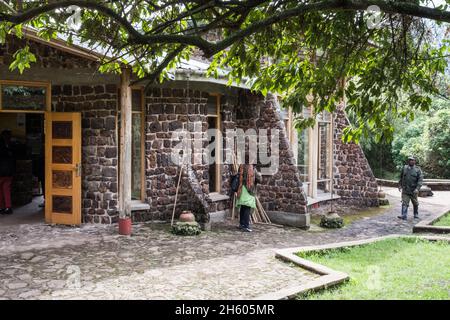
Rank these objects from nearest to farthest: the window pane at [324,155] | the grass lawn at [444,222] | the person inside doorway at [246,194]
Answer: the person inside doorway at [246,194], the grass lawn at [444,222], the window pane at [324,155]

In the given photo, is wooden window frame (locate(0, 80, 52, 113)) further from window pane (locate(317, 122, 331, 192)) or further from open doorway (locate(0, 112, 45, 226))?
window pane (locate(317, 122, 331, 192))

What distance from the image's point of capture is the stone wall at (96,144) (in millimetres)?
10352

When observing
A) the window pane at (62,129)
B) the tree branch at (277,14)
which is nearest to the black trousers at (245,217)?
the window pane at (62,129)

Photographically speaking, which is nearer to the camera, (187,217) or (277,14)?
(277,14)

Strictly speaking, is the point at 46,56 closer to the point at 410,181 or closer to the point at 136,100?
the point at 136,100

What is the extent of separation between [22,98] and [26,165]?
12.8ft

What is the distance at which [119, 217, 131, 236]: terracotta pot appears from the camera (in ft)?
31.1

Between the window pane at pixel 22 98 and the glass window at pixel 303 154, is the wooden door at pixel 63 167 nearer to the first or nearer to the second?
the window pane at pixel 22 98

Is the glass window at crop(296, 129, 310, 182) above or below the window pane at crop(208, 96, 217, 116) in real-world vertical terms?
below

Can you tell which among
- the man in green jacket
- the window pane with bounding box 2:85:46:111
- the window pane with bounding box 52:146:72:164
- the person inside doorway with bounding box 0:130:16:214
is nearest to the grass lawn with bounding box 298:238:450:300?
the man in green jacket

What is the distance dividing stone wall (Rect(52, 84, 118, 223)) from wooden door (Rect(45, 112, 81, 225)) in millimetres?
305

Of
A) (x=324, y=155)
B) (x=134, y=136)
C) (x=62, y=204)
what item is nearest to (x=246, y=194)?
(x=134, y=136)

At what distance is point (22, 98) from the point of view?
32.8 ft

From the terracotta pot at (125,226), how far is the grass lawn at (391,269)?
11.2ft
